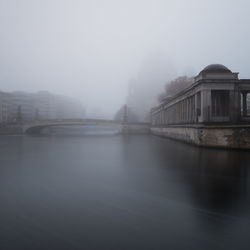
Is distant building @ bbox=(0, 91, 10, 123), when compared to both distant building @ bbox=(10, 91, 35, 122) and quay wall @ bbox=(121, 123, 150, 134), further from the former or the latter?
quay wall @ bbox=(121, 123, 150, 134)

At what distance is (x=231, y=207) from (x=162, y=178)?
288cm

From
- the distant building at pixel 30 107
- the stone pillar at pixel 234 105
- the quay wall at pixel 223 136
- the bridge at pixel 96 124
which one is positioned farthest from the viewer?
the distant building at pixel 30 107

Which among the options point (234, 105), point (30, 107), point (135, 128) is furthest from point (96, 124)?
point (30, 107)

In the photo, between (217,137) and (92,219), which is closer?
(92,219)

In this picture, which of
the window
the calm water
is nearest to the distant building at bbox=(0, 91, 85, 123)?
the window

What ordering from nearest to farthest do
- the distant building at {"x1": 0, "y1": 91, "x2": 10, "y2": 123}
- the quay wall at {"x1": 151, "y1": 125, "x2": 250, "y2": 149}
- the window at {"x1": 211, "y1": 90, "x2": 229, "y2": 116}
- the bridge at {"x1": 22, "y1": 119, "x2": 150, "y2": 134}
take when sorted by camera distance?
1. the quay wall at {"x1": 151, "y1": 125, "x2": 250, "y2": 149}
2. the window at {"x1": 211, "y1": 90, "x2": 229, "y2": 116}
3. the bridge at {"x1": 22, "y1": 119, "x2": 150, "y2": 134}
4. the distant building at {"x1": 0, "y1": 91, "x2": 10, "y2": 123}

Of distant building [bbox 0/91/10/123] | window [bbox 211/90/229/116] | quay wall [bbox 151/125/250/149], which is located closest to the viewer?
quay wall [bbox 151/125/250/149]

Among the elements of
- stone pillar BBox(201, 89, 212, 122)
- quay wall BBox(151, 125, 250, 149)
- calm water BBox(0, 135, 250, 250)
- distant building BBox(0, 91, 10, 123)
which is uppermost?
distant building BBox(0, 91, 10, 123)

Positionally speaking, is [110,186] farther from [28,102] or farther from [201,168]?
[28,102]

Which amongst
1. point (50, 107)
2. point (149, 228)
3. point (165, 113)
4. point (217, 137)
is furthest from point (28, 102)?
point (149, 228)

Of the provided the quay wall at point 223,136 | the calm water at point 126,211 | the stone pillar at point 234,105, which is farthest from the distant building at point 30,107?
the calm water at point 126,211

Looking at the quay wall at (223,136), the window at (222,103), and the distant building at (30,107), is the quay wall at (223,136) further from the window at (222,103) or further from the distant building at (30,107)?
the distant building at (30,107)

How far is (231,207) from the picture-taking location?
4.73 metres

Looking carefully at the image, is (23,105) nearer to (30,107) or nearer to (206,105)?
(30,107)
